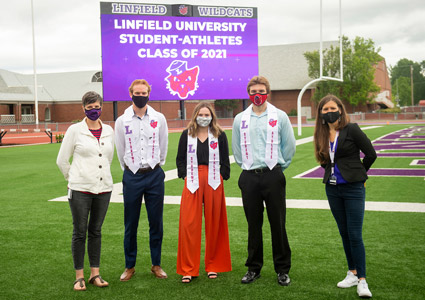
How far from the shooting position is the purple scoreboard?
86.0 ft

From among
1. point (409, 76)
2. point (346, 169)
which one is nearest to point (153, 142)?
point (346, 169)

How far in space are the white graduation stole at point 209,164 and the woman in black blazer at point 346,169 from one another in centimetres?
103

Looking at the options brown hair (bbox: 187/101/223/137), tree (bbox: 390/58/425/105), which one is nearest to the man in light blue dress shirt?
brown hair (bbox: 187/101/223/137)

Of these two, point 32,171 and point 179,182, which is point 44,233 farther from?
point 32,171

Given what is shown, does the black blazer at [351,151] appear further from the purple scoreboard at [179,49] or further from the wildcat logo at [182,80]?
the wildcat logo at [182,80]

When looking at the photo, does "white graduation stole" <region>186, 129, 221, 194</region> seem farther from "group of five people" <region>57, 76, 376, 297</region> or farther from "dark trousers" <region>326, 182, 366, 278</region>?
"dark trousers" <region>326, 182, 366, 278</region>

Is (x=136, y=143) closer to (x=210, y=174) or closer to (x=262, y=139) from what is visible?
(x=210, y=174)

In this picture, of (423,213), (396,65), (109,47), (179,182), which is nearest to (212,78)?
(109,47)

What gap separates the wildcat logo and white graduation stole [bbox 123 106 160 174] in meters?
22.1

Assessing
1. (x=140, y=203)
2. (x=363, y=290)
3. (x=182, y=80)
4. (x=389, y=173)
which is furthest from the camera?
(x=182, y=80)

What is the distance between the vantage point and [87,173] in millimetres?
4941

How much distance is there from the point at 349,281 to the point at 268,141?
1.54 meters

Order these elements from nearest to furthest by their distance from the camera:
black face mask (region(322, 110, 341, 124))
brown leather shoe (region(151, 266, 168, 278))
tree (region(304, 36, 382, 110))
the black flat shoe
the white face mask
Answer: black face mask (region(322, 110, 341, 124)), the black flat shoe, the white face mask, brown leather shoe (region(151, 266, 168, 278)), tree (region(304, 36, 382, 110))

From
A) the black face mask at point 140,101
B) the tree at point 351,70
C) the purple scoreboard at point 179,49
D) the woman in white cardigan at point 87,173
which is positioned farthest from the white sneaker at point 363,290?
the tree at point 351,70
